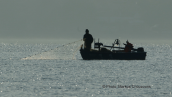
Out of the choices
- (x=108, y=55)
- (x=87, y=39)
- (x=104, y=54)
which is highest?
(x=87, y=39)

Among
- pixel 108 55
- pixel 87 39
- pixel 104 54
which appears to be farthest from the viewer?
pixel 108 55

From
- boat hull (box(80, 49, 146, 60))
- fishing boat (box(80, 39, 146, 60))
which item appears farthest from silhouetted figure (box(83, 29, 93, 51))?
boat hull (box(80, 49, 146, 60))

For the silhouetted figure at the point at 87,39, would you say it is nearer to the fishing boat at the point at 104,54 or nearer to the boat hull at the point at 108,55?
the fishing boat at the point at 104,54

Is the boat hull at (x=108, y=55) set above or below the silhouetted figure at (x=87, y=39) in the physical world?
below

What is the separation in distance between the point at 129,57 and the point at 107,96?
121ft

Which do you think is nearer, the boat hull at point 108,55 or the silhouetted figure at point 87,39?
the silhouetted figure at point 87,39

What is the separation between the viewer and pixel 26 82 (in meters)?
38.1

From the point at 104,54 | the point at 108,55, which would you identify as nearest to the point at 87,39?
the point at 104,54

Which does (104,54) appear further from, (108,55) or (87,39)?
(87,39)

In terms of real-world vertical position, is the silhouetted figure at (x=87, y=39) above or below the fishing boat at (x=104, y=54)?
above

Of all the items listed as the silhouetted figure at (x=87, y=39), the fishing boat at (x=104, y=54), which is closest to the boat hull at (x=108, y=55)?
Result: the fishing boat at (x=104, y=54)

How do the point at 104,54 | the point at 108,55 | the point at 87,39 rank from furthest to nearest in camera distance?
the point at 108,55 < the point at 104,54 < the point at 87,39

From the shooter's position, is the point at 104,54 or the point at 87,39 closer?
the point at 87,39

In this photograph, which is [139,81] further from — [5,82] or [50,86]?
[5,82]
